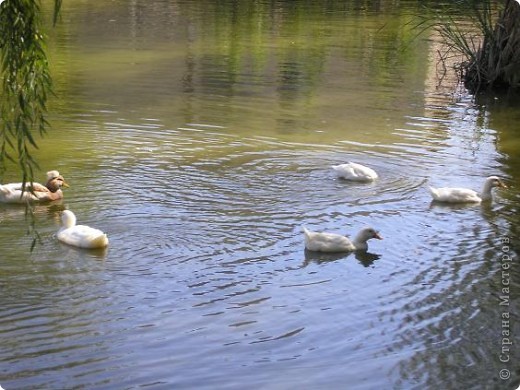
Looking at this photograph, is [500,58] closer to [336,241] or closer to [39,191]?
[336,241]

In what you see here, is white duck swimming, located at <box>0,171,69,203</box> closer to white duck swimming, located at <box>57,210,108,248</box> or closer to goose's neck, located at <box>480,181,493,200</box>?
white duck swimming, located at <box>57,210,108,248</box>

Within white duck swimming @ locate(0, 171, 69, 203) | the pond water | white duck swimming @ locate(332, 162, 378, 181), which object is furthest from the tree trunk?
white duck swimming @ locate(0, 171, 69, 203)

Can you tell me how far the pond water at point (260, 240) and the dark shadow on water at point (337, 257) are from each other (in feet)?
0.09

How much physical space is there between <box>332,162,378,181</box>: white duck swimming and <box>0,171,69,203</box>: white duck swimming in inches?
133

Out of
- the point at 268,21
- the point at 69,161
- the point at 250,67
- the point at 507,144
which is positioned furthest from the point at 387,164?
the point at 268,21

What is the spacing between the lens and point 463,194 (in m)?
11.7

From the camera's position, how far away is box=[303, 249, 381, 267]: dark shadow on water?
9.77m

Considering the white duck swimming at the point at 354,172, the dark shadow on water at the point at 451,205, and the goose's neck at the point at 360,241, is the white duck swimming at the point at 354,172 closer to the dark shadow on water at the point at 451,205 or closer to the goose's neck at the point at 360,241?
the dark shadow on water at the point at 451,205

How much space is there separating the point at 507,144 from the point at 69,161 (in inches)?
260

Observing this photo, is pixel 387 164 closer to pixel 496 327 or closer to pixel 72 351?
pixel 496 327

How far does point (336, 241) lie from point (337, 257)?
162mm

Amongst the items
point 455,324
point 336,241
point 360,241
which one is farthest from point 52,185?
point 455,324

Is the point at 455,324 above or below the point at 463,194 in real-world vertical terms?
below

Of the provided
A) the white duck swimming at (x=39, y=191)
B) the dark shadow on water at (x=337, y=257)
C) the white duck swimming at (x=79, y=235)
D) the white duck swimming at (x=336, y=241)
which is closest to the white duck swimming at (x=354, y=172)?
the white duck swimming at (x=336, y=241)
